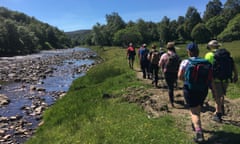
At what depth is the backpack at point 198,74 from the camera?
28.8 feet

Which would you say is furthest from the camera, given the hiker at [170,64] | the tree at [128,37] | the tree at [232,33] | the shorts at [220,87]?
the tree at [128,37]

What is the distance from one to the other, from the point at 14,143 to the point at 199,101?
954 centimetres

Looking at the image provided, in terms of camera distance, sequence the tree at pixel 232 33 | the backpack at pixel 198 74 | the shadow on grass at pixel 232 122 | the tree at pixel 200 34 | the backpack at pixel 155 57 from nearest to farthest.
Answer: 1. the backpack at pixel 198 74
2. the shadow on grass at pixel 232 122
3. the backpack at pixel 155 57
4. the tree at pixel 232 33
5. the tree at pixel 200 34

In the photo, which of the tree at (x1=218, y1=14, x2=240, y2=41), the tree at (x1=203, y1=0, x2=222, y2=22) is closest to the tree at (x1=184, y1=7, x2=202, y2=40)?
the tree at (x1=203, y1=0, x2=222, y2=22)

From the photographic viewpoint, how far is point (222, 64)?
1040 cm

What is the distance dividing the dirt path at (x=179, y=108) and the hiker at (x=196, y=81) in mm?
815

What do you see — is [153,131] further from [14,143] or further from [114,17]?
[114,17]

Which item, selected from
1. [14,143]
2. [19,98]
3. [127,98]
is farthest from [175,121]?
[19,98]

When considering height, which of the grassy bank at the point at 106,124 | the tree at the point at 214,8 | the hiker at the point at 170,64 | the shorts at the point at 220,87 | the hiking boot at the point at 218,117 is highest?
the tree at the point at 214,8

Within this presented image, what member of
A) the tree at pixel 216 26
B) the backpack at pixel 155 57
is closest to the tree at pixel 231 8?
the tree at pixel 216 26

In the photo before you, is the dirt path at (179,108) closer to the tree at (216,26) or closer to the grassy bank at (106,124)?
the grassy bank at (106,124)

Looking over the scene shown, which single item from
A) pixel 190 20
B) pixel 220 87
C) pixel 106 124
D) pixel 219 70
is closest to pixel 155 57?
pixel 106 124

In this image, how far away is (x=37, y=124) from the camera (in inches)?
668

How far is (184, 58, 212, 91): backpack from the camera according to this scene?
879 centimetres
